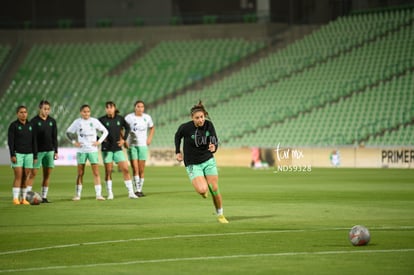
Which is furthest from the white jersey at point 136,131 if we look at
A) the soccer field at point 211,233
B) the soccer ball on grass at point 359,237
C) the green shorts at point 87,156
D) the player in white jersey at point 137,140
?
the soccer ball on grass at point 359,237

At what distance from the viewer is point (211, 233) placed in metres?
16.2

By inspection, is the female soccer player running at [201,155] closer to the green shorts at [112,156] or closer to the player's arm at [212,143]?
the player's arm at [212,143]

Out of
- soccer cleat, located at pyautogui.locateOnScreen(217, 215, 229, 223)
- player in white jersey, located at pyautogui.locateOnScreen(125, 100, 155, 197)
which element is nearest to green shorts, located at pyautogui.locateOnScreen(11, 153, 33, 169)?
player in white jersey, located at pyautogui.locateOnScreen(125, 100, 155, 197)

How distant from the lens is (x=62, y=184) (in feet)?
109

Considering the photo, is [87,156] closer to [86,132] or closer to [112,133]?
[86,132]

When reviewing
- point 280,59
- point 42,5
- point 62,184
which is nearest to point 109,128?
point 62,184

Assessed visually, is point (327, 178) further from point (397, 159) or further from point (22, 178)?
point (22, 178)

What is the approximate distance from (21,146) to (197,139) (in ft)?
22.2

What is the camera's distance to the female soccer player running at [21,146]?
2333 cm

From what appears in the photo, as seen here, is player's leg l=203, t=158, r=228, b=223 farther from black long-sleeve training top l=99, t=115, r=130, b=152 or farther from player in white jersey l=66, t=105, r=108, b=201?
black long-sleeve training top l=99, t=115, r=130, b=152

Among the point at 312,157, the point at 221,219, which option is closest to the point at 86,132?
the point at 221,219

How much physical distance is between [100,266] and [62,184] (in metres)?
21.0

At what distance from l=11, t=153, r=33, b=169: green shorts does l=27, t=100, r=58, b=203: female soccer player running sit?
39cm

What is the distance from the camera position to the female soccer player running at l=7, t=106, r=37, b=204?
23.3m
